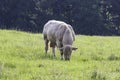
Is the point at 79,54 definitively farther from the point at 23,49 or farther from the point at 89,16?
the point at 89,16

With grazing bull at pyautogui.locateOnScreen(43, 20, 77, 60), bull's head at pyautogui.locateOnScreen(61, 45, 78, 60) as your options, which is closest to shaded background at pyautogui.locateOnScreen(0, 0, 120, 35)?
grazing bull at pyautogui.locateOnScreen(43, 20, 77, 60)

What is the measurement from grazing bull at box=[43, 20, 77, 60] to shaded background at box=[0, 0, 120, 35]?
1683 inches

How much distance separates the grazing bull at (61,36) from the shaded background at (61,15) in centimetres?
4276

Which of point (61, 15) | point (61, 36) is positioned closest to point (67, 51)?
point (61, 36)

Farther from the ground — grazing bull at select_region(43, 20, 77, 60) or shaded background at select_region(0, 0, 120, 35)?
grazing bull at select_region(43, 20, 77, 60)

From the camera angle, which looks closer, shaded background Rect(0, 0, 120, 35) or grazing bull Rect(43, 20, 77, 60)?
grazing bull Rect(43, 20, 77, 60)

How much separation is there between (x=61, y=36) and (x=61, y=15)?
50429 millimetres

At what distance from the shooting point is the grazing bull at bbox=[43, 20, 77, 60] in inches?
705

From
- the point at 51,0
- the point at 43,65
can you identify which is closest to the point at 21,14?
the point at 51,0

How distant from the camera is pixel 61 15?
227ft

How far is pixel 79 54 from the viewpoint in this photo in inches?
777

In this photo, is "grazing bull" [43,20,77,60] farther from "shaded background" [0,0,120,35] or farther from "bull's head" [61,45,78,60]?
"shaded background" [0,0,120,35]

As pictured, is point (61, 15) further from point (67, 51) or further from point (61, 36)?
point (67, 51)

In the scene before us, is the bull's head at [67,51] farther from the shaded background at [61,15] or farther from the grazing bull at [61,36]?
the shaded background at [61,15]
